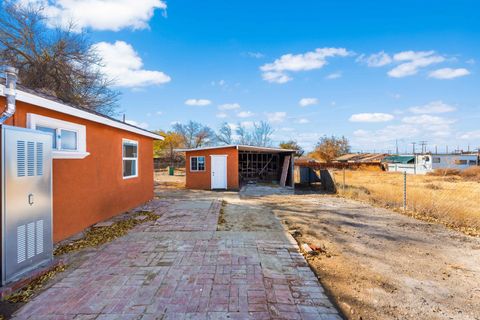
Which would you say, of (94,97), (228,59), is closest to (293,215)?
(228,59)

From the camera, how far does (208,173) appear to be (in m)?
14.5

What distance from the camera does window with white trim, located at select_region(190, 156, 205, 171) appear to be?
14.7 metres

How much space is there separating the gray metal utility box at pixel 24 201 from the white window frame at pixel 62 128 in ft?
3.14

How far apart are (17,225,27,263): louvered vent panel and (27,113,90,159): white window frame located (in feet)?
5.72

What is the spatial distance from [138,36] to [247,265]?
11405 millimetres

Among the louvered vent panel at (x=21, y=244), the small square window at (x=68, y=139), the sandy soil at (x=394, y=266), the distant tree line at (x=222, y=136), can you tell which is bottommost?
the sandy soil at (x=394, y=266)

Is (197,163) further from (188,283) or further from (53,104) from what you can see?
(188,283)

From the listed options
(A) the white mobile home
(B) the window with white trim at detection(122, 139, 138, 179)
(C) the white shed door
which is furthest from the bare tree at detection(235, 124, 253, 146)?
(B) the window with white trim at detection(122, 139, 138, 179)

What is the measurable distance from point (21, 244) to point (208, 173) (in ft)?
38.1

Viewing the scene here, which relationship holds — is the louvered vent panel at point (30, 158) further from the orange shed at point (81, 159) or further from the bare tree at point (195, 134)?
the bare tree at point (195, 134)

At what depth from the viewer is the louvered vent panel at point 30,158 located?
9.82 ft

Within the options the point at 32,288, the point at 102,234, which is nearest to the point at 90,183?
the point at 102,234

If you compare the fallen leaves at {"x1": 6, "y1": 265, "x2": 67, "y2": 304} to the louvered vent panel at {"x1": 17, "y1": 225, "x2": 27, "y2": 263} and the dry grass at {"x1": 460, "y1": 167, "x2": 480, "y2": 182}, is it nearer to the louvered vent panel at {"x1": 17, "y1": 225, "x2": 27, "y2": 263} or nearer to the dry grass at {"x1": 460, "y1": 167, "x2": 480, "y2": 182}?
the louvered vent panel at {"x1": 17, "y1": 225, "x2": 27, "y2": 263}

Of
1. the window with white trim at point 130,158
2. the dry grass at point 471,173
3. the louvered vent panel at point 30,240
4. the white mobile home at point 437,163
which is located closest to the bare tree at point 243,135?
the white mobile home at point 437,163
